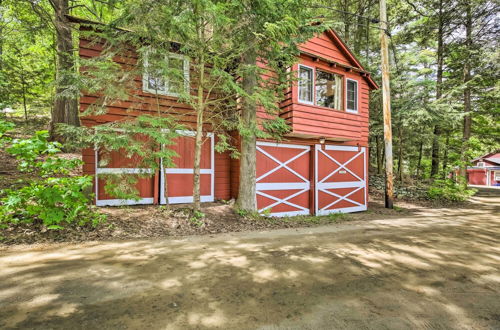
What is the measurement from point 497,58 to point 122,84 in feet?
58.3

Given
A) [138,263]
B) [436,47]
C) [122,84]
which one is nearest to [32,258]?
[138,263]

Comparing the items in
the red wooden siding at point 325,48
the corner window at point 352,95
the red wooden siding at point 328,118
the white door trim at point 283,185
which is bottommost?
the white door trim at point 283,185

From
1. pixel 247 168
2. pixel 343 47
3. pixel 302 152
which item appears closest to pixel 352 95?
pixel 343 47

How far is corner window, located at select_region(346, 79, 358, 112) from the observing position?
30.1 ft

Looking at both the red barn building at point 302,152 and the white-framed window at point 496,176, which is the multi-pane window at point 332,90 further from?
the white-framed window at point 496,176

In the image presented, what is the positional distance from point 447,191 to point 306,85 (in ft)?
31.7

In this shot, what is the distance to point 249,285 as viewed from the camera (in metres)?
2.68

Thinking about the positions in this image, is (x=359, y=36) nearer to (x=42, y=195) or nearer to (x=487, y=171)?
(x=42, y=195)

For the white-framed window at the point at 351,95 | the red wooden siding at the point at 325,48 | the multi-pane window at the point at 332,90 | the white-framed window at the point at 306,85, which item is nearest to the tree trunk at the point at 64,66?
the white-framed window at the point at 306,85

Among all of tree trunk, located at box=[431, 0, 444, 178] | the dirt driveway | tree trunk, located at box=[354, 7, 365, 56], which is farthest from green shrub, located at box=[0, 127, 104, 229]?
tree trunk, located at box=[431, 0, 444, 178]

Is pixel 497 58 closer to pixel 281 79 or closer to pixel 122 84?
pixel 281 79

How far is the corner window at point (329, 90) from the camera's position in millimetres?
8734

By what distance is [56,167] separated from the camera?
4.30 m

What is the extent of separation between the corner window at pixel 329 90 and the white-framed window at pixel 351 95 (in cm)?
37
